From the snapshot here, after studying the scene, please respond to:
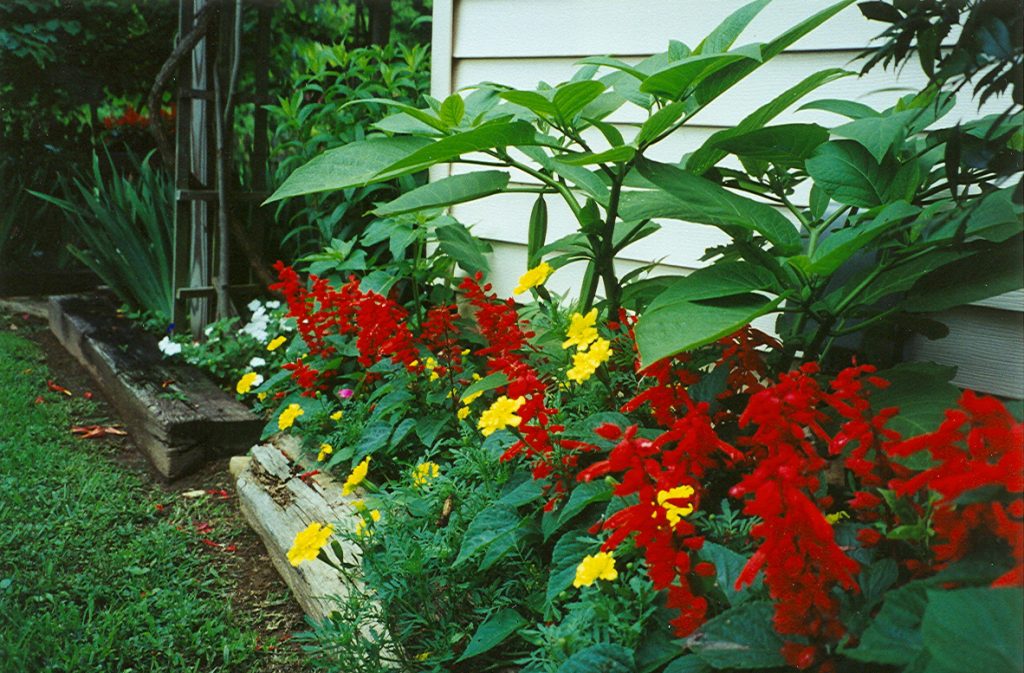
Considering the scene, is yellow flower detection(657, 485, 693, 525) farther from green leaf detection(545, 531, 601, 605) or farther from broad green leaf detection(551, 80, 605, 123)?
broad green leaf detection(551, 80, 605, 123)

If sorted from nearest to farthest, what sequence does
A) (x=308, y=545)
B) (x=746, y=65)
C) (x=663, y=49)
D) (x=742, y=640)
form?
1. (x=742, y=640)
2. (x=746, y=65)
3. (x=308, y=545)
4. (x=663, y=49)

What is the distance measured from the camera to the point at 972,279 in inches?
54.6

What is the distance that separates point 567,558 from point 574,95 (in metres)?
0.80

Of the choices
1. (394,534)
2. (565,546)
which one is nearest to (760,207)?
(565,546)

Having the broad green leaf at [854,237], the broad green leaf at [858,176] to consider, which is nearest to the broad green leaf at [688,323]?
the broad green leaf at [854,237]

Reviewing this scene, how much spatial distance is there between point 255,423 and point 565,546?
1.98 m

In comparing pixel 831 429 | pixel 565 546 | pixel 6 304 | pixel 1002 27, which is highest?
pixel 1002 27

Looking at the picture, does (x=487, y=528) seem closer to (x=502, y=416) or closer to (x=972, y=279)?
(x=502, y=416)

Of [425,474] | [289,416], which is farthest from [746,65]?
[289,416]

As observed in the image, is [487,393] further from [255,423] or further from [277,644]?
[255,423]

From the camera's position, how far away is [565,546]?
144cm

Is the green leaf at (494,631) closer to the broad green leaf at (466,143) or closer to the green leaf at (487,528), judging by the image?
the green leaf at (487,528)

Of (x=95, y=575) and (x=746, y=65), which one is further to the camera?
(x=95, y=575)

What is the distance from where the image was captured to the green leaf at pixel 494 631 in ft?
4.89
